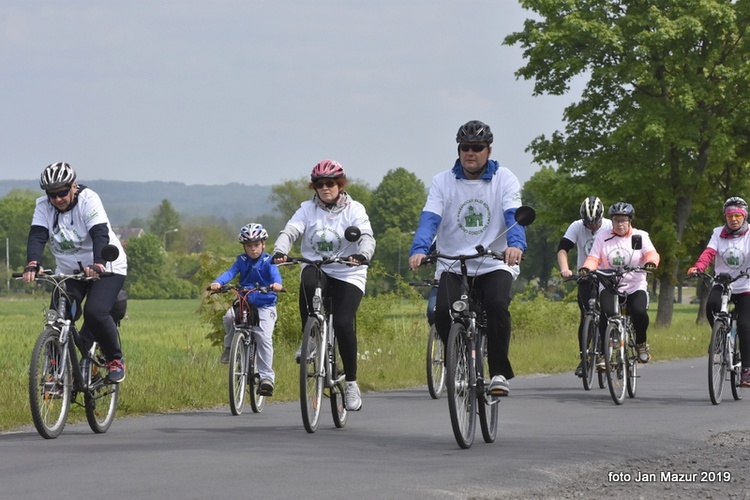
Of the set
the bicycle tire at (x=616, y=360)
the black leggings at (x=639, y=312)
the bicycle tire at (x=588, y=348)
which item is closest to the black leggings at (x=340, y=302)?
the bicycle tire at (x=616, y=360)

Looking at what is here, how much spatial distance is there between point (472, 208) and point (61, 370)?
3.16 m

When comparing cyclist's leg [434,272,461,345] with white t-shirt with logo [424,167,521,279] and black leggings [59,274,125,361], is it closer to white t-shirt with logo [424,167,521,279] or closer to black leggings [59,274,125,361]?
white t-shirt with logo [424,167,521,279]

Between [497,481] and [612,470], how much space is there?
1003mm

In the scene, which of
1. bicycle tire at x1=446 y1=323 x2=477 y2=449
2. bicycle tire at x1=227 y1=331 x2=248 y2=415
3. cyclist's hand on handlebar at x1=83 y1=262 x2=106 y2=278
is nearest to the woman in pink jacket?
bicycle tire at x1=227 y1=331 x2=248 y2=415

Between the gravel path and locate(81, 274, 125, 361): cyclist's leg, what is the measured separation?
3.76 m

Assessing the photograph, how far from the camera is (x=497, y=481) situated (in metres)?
7.52

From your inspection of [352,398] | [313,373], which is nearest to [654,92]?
[352,398]

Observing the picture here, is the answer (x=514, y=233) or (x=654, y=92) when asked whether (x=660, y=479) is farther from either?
(x=654, y=92)

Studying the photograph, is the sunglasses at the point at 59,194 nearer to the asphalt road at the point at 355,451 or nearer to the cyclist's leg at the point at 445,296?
the asphalt road at the point at 355,451

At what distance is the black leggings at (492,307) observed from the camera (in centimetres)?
921

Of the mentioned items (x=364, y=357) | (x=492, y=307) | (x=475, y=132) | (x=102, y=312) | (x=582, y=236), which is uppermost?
(x=475, y=132)

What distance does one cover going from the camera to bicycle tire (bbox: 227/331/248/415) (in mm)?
11845

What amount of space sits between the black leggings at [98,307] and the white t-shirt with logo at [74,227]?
4.7 inches

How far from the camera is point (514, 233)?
9.12 m
